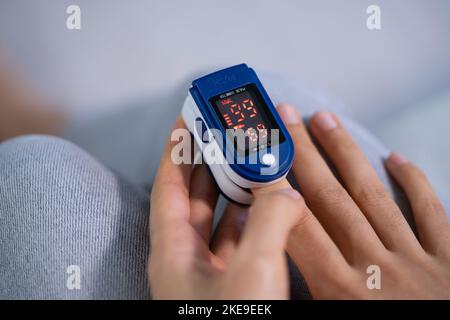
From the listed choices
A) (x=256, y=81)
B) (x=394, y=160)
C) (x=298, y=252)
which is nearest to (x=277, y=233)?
(x=298, y=252)

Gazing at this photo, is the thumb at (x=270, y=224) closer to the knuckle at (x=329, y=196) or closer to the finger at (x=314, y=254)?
the finger at (x=314, y=254)

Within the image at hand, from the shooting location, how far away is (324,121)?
1.03 m

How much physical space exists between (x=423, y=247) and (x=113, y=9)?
3.71 ft

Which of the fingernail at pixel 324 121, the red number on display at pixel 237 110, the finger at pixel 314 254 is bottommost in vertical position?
the finger at pixel 314 254

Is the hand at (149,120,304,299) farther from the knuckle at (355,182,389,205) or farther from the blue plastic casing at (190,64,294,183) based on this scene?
the knuckle at (355,182,389,205)

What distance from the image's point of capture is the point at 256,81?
2.76ft

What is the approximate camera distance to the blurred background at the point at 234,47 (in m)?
1.41

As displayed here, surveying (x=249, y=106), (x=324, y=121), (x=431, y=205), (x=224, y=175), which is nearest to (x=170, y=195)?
(x=224, y=175)

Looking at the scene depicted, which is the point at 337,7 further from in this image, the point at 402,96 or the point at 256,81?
the point at 256,81

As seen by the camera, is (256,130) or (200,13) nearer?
(256,130)

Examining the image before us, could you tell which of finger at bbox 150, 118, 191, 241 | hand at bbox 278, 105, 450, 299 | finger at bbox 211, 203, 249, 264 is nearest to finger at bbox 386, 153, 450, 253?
hand at bbox 278, 105, 450, 299

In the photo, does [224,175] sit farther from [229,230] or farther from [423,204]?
[423,204]

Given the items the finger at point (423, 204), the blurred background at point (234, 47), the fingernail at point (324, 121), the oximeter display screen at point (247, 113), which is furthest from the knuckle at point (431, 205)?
the blurred background at point (234, 47)
